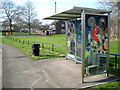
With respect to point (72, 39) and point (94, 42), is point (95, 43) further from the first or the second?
point (72, 39)

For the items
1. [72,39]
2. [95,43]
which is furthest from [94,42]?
[72,39]

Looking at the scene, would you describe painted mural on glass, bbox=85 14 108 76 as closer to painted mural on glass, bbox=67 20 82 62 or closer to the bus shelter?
the bus shelter

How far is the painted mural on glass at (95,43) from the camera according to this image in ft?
15.0

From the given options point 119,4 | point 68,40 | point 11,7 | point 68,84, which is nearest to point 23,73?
point 68,84

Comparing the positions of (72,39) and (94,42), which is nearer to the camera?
(94,42)

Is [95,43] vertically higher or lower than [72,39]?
lower

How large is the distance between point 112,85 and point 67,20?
486 centimetres

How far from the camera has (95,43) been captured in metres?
4.77

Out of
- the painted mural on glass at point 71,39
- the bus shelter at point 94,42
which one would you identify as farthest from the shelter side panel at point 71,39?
the bus shelter at point 94,42

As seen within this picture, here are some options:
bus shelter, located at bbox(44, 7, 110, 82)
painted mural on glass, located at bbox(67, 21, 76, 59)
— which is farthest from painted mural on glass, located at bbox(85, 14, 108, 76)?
painted mural on glass, located at bbox(67, 21, 76, 59)

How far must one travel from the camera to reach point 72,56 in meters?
7.42

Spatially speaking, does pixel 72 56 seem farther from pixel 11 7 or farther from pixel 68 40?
pixel 11 7

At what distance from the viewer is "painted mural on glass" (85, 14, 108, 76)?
4574mm

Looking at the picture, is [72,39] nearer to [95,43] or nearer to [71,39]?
[71,39]
